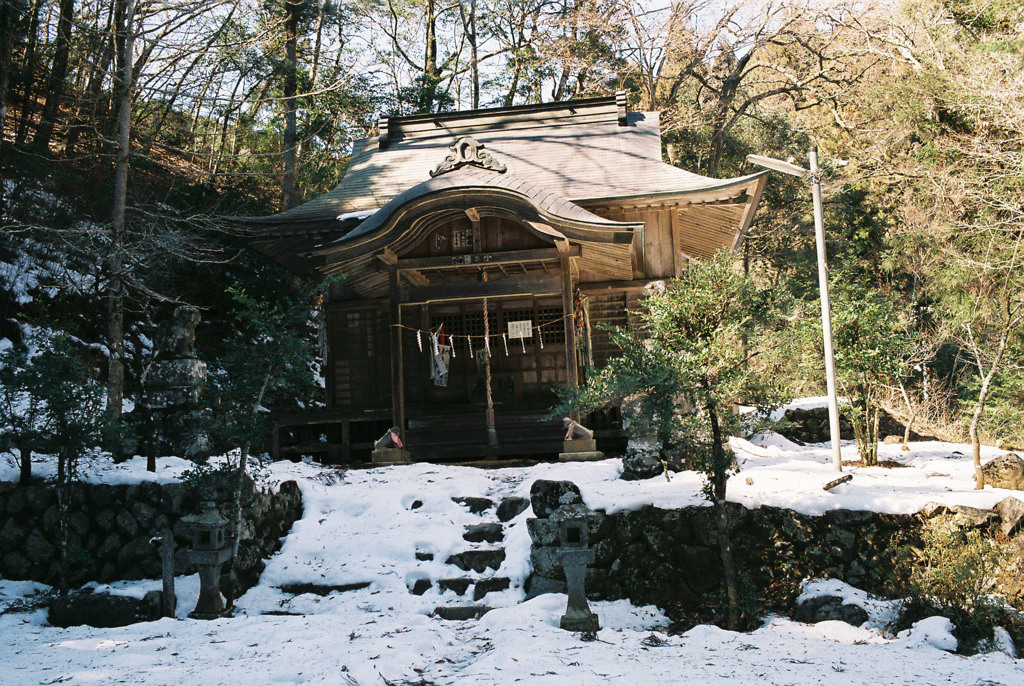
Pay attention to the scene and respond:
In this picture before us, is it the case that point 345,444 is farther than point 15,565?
Yes

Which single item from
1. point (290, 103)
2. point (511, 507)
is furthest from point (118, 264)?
point (290, 103)

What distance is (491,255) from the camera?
36.1ft

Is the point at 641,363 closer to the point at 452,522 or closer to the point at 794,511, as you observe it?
the point at 794,511

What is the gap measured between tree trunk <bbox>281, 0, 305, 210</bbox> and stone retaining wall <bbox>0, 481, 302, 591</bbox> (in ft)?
40.1

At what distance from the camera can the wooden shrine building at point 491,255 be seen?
10766mm

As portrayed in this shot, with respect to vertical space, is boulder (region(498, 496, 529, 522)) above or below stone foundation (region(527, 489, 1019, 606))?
above

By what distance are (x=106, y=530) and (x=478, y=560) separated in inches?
158

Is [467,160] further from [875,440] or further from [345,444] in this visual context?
[875,440]

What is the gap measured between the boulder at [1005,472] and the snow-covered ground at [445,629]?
0.29 m

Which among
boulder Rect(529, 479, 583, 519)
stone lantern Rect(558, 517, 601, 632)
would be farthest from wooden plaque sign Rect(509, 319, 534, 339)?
stone lantern Rect(558, 517, 601, 632)

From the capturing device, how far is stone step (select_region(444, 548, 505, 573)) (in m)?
7.50

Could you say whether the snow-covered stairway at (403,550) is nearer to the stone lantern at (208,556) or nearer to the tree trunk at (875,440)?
the stone lantern at (208,556)

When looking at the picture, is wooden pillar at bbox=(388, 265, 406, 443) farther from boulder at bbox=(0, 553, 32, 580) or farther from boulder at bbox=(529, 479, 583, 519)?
boulder at bbox=(0, 553, 32, 580)

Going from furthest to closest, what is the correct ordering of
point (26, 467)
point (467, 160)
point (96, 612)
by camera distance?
point (467, 160) → point (26, 467) → point (96, 612)
